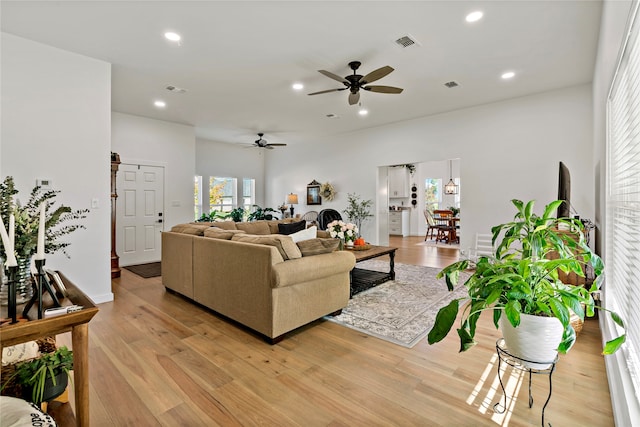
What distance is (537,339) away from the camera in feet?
4.12

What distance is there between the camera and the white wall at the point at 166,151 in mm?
5918

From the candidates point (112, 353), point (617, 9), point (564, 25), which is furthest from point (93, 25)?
point (564, 25)

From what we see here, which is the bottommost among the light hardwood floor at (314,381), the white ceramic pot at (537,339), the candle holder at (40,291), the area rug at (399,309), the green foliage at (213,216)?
the light hardwood floor at (314,381)

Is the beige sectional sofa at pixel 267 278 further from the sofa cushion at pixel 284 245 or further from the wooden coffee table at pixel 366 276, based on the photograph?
the wooden coffee table at pixel 366 276

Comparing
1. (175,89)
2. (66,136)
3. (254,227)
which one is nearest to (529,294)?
(66,136)

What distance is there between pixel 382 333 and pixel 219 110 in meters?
5.04

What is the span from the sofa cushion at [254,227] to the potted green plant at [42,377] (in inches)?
139

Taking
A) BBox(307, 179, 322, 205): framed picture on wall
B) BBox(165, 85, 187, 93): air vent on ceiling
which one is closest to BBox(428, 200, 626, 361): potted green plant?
BBox(165, 85, 187, 93): air vent on ceiling

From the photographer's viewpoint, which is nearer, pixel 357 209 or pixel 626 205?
pixel 626 205

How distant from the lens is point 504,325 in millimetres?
1377

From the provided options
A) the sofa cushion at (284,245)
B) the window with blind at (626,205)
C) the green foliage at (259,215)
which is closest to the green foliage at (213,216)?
the green foliage at (259,215)

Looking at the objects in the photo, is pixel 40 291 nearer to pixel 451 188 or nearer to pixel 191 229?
pixel 191 229

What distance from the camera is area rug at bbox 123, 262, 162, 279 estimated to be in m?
5.11

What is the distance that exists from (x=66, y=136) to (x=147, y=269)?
9.26 ft
